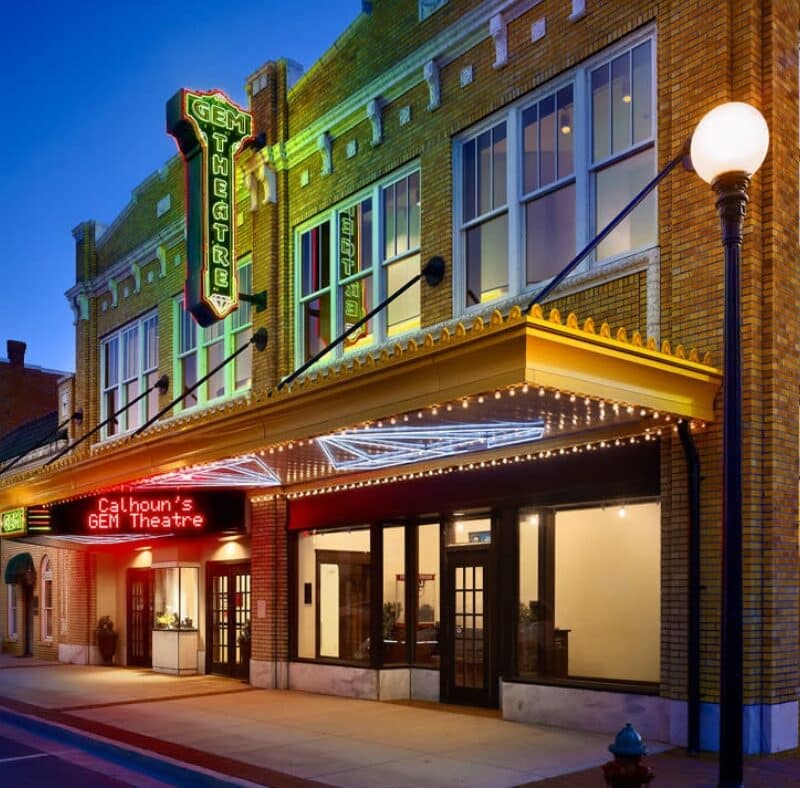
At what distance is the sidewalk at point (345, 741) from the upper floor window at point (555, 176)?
5.42 meters

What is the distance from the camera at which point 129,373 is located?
24.1 metres

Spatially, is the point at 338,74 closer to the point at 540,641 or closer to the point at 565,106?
the point at 565,106

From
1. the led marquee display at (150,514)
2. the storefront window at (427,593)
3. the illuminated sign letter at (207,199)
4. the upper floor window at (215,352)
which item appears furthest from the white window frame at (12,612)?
the storefront window at (427,593)

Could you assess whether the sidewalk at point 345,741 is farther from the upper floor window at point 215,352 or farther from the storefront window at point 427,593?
the upper floor window at point 215,352

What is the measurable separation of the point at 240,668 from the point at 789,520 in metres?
11.8

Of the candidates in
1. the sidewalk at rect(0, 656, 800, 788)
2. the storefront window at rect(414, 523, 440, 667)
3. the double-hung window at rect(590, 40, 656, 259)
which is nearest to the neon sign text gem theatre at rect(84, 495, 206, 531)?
the sidewalk at rect(0, 656, 800, 788)

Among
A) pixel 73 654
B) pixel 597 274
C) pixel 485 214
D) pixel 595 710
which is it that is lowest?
pixel 73 654

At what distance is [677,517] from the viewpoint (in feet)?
35.7

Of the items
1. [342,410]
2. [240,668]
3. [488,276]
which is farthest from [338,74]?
[240,668]

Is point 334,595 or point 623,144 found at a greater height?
point 623,144

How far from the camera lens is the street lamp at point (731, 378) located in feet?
21.6

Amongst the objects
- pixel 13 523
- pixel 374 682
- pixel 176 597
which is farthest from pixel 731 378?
pixel 176 597

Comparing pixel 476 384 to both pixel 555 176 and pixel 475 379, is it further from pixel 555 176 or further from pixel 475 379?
pixel 555 176

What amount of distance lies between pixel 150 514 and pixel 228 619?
9.39 feet
